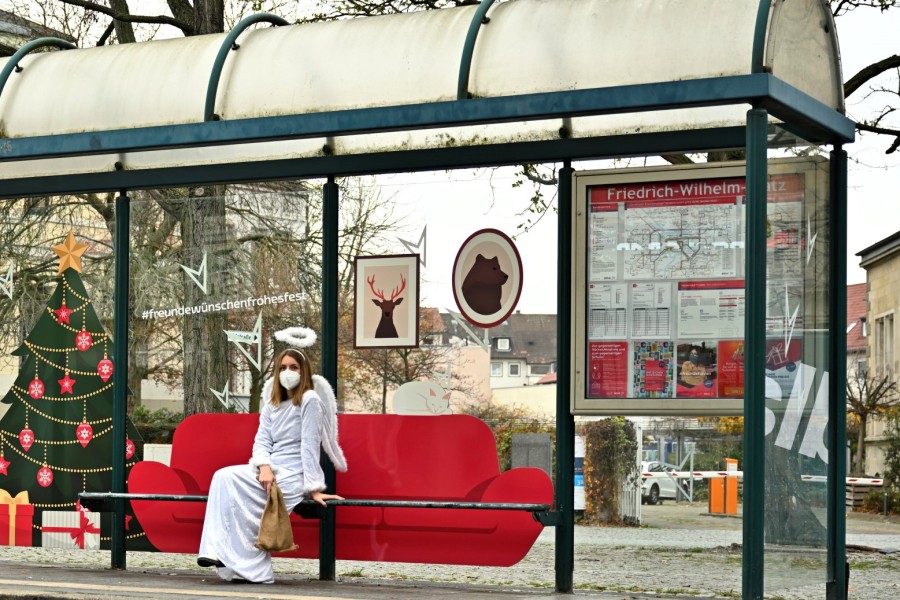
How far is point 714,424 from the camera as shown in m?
8.41

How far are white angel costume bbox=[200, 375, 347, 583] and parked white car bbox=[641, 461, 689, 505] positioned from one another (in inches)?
71.7

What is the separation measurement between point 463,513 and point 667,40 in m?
3.07

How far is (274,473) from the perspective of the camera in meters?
9.02

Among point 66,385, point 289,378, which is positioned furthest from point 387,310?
point 66,385

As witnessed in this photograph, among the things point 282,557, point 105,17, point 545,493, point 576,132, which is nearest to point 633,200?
point 576,132

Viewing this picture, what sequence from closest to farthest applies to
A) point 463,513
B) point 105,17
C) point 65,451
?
point 463,513
point 65,451
point 105,17

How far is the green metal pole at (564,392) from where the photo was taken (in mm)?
8594

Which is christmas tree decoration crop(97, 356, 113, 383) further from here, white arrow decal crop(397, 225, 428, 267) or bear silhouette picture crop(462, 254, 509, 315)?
bear silhouette picture crop(462, 254, 509, 315)

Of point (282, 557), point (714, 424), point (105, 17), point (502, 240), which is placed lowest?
point (282, 557)

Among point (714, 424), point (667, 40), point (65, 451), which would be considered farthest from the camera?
point (65, 451)

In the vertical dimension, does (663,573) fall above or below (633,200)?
below

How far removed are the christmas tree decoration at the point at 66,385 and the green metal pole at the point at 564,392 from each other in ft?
11.8

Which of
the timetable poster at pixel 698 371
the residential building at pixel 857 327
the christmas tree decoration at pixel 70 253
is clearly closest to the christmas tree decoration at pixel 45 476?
the christmas tree decoration at pixel 70 253

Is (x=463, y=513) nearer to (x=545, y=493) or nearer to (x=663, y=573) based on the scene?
(x=545, y=493)
